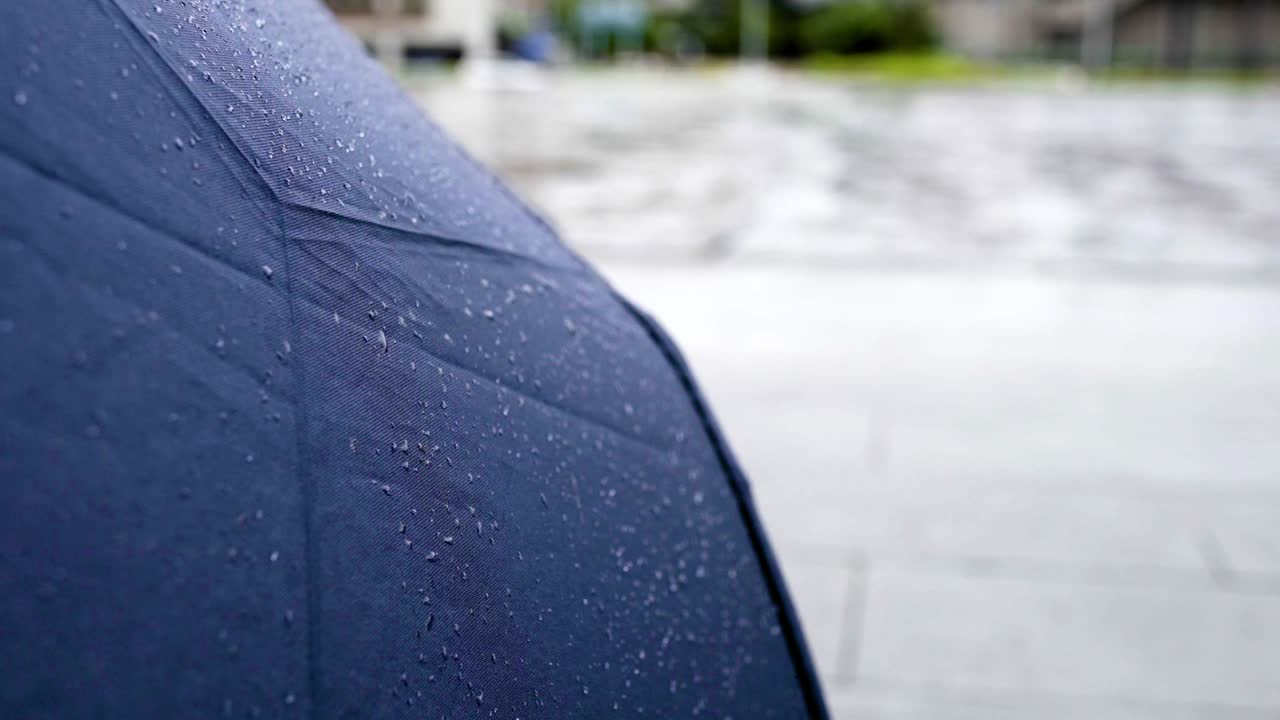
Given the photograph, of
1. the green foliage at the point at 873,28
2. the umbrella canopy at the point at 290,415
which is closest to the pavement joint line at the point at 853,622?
the umbrella canopy at the point at 290,415

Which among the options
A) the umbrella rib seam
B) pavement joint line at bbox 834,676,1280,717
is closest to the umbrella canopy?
the umbrella rib seam

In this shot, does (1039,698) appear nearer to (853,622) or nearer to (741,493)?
(853,622)

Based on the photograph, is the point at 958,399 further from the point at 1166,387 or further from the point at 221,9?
the point at 221,9

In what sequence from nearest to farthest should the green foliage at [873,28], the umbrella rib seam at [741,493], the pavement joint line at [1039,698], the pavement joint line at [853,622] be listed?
the umbrella rib seam at [741,493], the pavement joint line at [1039,698], the pavement joint line at [853,622], the green foliage at [873,28]

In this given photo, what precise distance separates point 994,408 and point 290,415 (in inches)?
208

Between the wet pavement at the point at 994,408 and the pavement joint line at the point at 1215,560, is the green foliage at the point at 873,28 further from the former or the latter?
the pavement joint line at the point at 1215,560

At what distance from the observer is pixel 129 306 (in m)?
0.72

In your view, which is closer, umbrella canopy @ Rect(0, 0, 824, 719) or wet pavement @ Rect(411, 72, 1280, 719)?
umbrella canopy @ Rect(0, 0, 824, 719)

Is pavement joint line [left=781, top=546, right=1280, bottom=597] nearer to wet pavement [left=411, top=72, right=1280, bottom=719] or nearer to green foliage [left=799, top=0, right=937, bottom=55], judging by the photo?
wet pavement [left=411, top=72, right=1280, bottom=719]

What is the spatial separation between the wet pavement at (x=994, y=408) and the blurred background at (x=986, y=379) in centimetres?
1

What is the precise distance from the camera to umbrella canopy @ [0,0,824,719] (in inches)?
26.1

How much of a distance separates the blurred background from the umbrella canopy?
91.5 inches

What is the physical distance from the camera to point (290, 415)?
0.82m

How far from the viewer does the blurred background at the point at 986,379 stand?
3682 mm
